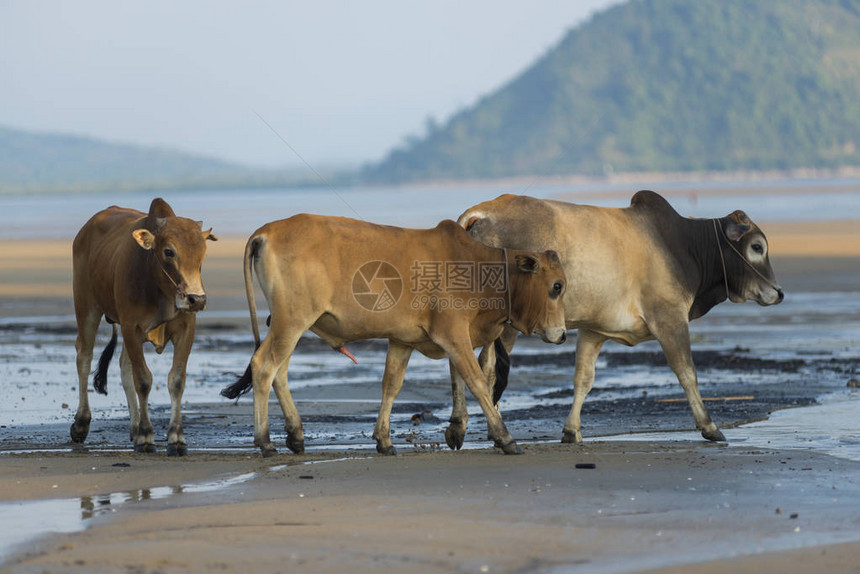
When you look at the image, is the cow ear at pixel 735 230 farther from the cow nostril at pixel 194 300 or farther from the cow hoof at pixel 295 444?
the cow nostril at pixel 194 300

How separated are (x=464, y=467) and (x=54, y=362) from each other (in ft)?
28.9

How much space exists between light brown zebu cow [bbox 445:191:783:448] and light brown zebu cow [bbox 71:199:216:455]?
2.21m

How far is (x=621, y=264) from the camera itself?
11.5 meters

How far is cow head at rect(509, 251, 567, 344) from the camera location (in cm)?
1077

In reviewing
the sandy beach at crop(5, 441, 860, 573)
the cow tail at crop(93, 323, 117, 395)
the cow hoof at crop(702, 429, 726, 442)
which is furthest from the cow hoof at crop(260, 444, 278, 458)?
the cow hoof at crop(702, 429, 726, 442)

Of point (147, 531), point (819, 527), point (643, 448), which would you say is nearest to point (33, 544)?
point (147, 531)

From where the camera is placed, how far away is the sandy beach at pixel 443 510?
6.99 metres

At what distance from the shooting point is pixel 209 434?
465 inches

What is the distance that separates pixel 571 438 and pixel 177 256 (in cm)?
342

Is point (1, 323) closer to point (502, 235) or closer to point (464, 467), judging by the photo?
point (502, 235)

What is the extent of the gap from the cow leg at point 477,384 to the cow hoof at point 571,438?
873 mm

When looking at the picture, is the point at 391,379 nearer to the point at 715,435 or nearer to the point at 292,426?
the point at 292,426

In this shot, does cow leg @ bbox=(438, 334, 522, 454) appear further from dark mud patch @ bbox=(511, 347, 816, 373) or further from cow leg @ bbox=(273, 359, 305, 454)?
dark mud patch @ bbox=(511, 347, 816, 373)

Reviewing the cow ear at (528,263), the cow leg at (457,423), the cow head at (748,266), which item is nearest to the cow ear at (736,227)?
the cow head at (748,266)
